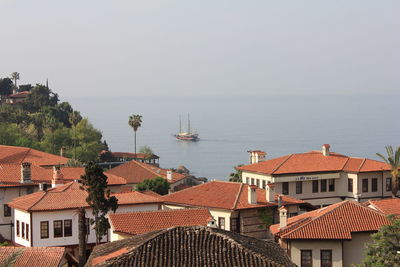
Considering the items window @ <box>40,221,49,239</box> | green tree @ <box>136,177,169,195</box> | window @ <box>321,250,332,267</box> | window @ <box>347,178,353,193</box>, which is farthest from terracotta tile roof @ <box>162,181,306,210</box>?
window @ <box>347,178,353,193</box>

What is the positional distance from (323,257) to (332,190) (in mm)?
27348

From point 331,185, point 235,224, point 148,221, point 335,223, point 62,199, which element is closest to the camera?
point 335,223

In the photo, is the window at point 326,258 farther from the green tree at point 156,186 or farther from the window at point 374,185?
the green tree at point 156,186

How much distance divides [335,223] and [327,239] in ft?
4.92

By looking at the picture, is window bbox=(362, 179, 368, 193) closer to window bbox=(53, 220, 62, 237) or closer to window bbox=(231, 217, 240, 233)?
window bbox=(231, 217, 240, 233)

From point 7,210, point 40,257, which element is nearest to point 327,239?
point 40,257

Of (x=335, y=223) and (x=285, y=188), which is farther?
(x=285, y=188)

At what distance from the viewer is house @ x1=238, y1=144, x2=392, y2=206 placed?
6028 cm

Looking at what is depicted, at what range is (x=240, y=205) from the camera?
47.1 meters

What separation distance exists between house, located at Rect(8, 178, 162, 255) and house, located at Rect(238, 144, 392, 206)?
16471mm

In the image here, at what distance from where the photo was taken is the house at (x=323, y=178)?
6028cm

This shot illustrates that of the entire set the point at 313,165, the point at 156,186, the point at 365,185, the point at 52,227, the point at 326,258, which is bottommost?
the point at 326,258

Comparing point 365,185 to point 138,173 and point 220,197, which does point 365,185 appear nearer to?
point 220,197

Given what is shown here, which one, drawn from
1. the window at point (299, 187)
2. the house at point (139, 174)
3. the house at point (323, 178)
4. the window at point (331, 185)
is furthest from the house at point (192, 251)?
the house at point (139, 174)
